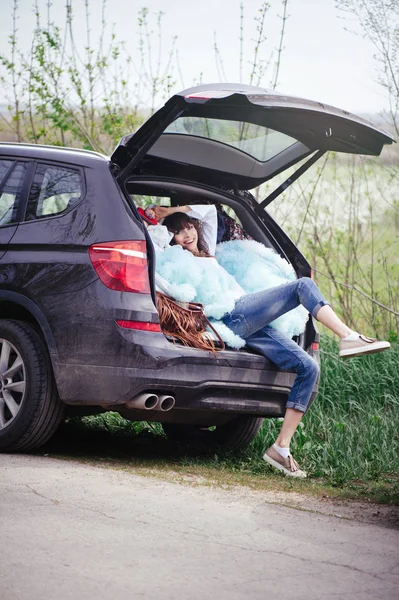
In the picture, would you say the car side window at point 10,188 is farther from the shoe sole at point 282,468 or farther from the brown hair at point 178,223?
the shoe sole at point 282,468

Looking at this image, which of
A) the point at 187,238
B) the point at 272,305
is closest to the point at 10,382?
the point at 187,238

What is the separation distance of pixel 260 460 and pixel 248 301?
1067mm

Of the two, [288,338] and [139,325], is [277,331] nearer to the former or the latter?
[288,338]

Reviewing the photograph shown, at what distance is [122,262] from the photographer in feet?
19.2

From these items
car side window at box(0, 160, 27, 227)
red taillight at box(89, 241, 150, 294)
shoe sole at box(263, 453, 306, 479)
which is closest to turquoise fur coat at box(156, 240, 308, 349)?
red taillight at box(89, 241, 150, 294)

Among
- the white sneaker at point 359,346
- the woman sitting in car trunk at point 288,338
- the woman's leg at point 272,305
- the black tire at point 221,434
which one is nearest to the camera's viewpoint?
the white sneaker at point 359,346

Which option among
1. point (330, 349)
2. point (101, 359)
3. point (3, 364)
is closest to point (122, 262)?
point (101, 359)

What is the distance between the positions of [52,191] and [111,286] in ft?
2.76

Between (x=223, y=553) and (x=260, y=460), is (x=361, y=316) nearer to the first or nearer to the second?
(x=260, y=460)

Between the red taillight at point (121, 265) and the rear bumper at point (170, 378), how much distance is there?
0.28 meters

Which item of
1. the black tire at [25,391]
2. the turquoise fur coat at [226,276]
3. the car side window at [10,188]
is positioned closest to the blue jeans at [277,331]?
the turquoise fur coat at [226,276]

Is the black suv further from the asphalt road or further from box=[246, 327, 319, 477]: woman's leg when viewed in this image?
the asphalt road

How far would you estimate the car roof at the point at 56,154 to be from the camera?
6211 mm

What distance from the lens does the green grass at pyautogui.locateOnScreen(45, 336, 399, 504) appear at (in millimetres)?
6219
